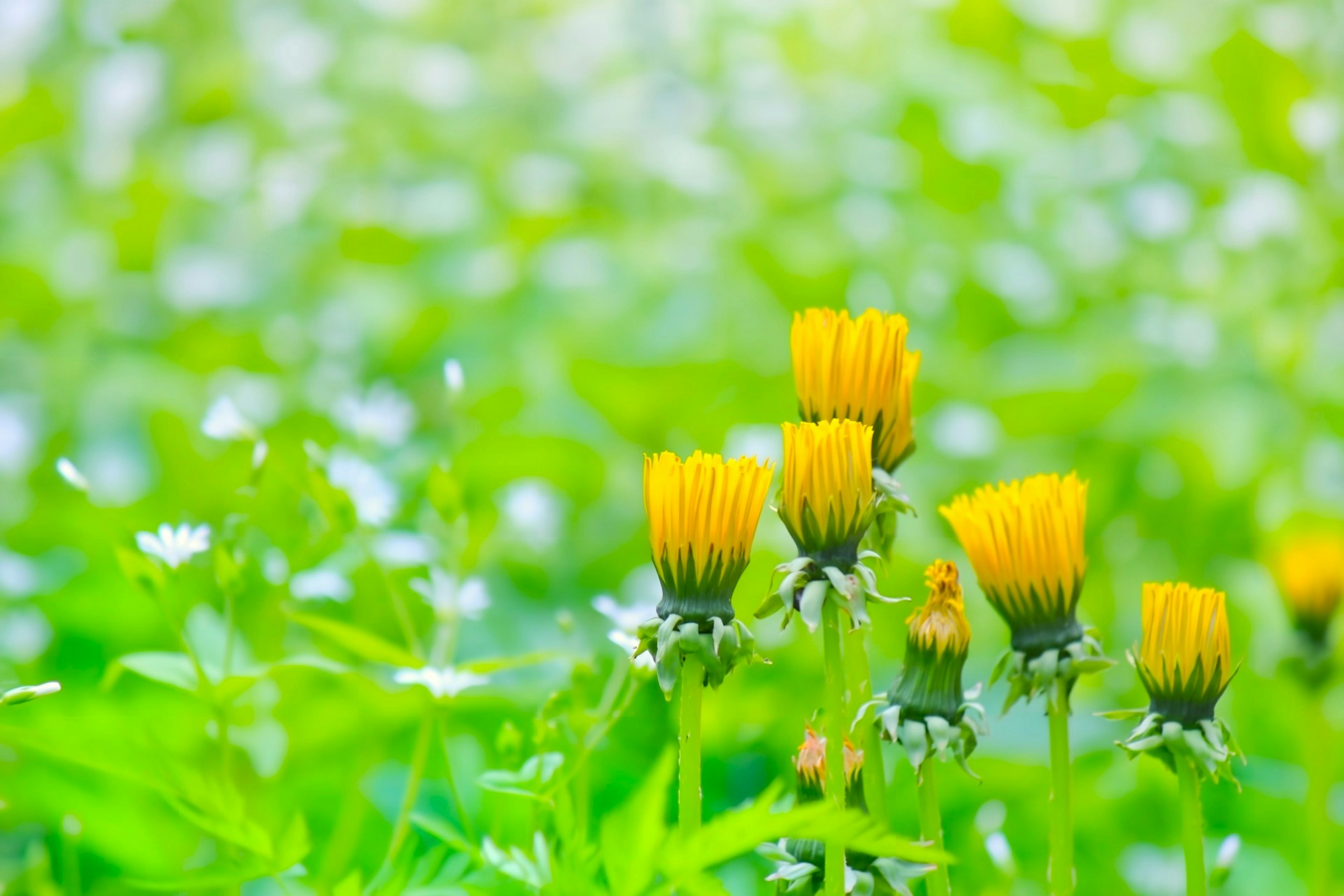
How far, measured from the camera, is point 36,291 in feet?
3.52

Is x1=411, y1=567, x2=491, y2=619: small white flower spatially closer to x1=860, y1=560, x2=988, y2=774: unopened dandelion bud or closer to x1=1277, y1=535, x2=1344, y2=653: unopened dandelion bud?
x1=860, y1=560, x2=988, y2=774: unopened dandelion bud

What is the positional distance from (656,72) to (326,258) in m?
0.41

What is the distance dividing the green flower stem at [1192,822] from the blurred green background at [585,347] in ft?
0.43

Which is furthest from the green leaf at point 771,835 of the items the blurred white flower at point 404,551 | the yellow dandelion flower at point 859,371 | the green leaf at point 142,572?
the blurred white flower at point 404,551

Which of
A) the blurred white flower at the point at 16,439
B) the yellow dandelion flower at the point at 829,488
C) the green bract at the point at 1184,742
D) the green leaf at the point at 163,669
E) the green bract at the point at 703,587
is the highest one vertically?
the yellow dandelion flower at the point at 829,488

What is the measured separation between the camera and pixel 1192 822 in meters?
0.31

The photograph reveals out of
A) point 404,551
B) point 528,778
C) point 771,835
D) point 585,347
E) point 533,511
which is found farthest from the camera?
point 585,347

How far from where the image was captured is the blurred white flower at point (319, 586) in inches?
21.3

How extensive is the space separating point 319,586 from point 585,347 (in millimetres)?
483

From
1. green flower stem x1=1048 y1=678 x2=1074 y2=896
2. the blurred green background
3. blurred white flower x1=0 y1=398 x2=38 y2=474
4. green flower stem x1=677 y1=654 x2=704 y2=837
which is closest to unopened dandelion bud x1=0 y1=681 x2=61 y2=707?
the blurred green background

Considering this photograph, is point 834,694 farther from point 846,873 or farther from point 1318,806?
point 1318,806

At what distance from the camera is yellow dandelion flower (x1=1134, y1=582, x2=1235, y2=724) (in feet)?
1.00

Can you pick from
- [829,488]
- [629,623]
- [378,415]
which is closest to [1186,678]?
[829,488]

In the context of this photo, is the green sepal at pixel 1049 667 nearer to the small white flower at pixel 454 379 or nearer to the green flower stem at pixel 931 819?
the green flower stem at pixel 931 819
